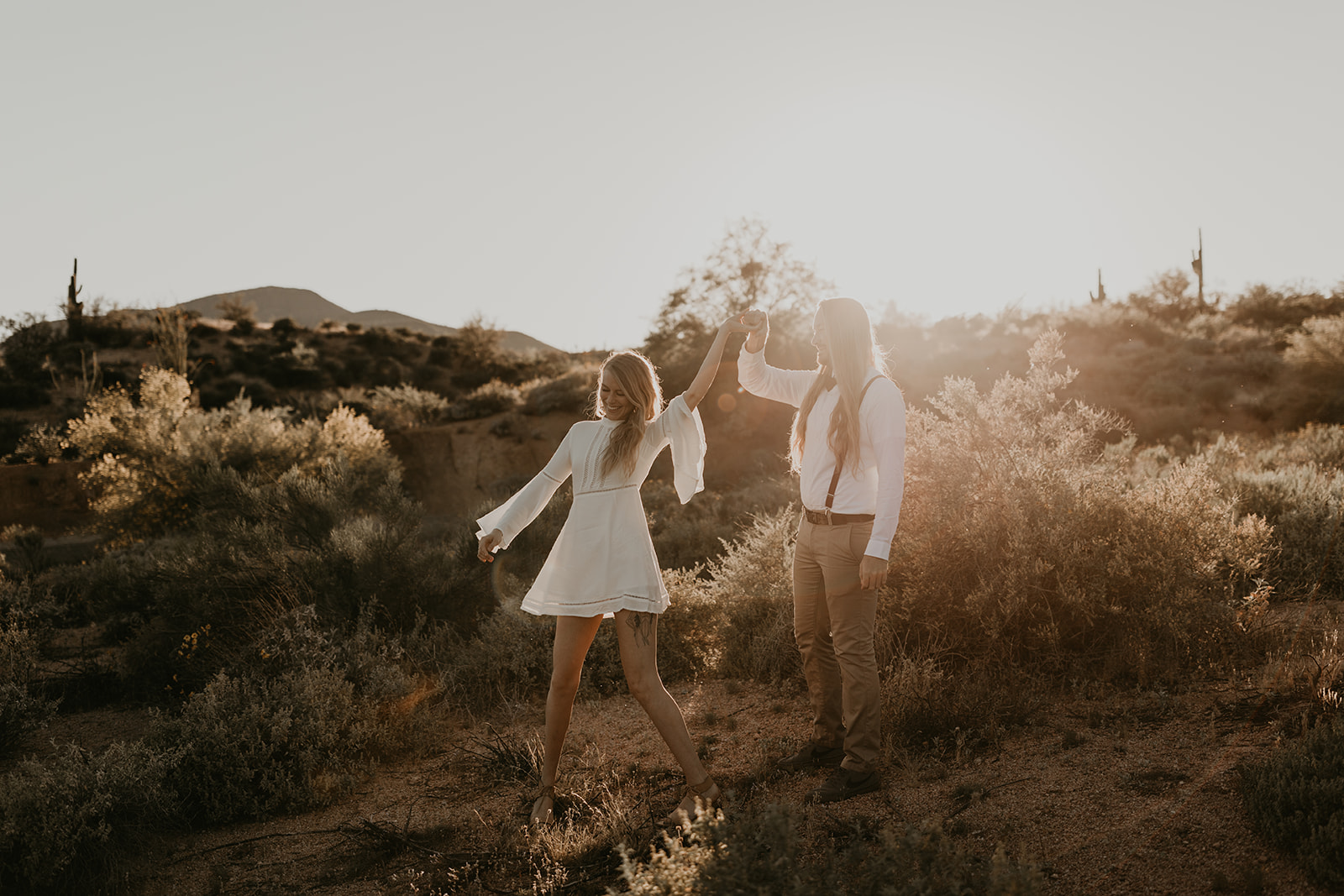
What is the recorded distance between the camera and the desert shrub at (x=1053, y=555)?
4.05 m

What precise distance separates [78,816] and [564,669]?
2124 mm

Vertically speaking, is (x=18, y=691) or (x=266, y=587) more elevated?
(x=266, y=587)

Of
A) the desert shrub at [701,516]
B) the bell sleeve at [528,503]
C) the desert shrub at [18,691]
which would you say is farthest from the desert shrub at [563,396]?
the bell sleeve at [528,503]

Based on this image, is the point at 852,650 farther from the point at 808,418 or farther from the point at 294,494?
the point at 294,494

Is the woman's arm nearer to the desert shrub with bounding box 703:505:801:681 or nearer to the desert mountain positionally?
the desert shrub with bounding box 703:505:801:681

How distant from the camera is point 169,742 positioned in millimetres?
4023

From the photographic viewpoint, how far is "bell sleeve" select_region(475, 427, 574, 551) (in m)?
3.01

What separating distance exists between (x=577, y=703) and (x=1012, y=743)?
103 inches

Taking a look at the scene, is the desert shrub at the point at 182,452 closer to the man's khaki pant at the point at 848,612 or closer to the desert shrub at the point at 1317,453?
the man's khaki pant at the point at 848,612

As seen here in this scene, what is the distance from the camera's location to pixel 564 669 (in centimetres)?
299

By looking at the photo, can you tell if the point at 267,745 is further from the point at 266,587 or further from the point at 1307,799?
the point at 1307,799

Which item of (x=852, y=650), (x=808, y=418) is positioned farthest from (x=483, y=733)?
(x=808, y=418)

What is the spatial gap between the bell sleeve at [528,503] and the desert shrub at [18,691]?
3.87 m

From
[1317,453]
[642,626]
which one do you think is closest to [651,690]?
[642,626]
